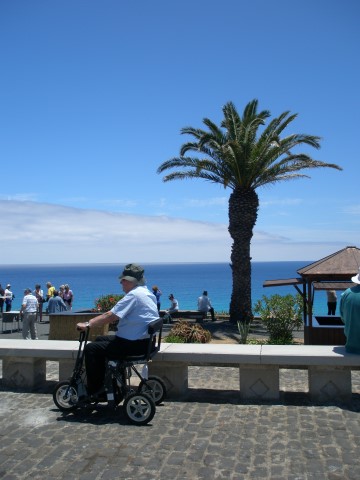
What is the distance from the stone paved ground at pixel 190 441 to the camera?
4.27 m

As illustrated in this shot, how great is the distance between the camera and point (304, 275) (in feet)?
40.4

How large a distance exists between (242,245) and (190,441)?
54.2 feet

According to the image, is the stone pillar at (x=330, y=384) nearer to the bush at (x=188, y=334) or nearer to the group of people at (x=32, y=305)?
the bush at (x=188, y=334)

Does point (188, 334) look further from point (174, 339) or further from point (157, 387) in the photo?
point (157, 387)

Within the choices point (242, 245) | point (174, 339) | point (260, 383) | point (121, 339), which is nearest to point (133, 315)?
point (121, 339)

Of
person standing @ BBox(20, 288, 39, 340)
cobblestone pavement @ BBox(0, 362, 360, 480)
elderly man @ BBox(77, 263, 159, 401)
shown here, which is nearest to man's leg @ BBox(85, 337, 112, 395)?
elderly man @ BBox(77, 263, 159, 401)

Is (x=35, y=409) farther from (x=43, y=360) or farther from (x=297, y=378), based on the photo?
(x=297, y=378)

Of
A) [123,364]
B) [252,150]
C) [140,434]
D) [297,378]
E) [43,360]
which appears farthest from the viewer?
[252,150]

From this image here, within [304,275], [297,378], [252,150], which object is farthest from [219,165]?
[297,378]

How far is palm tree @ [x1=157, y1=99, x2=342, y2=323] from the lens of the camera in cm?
2017

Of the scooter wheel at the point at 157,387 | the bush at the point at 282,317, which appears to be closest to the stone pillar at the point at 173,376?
the scooter wheel at the point at 157,387

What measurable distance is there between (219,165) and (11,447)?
56.4 feet

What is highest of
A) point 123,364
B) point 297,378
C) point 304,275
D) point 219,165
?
point 219,165

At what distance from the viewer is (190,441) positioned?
4.95 metres
